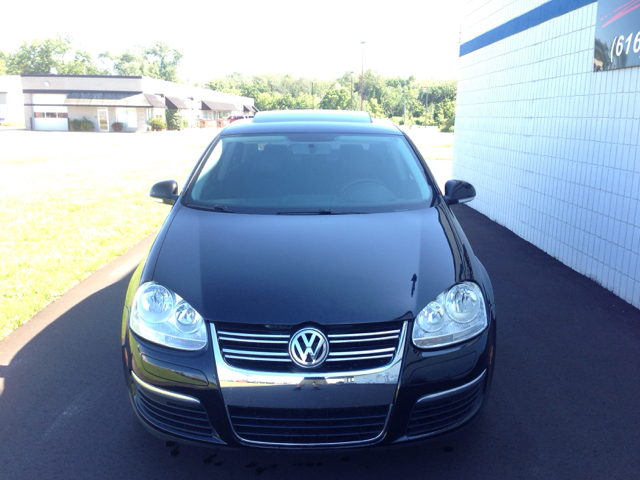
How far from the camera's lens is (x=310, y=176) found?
13.1 ft

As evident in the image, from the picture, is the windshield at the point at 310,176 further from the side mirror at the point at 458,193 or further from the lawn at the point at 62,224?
the lawn at the point at 62,224

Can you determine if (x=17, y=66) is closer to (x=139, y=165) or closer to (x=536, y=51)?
(x=139, y=165)

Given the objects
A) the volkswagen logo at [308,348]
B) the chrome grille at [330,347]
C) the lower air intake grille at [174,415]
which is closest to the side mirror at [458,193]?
the chrome grille at [330,347]

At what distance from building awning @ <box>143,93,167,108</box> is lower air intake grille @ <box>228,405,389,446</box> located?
184 feet

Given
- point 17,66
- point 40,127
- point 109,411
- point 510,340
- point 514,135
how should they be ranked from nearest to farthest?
point 109,411
point 510,340
point 514,135
point 40,127
point 17,66

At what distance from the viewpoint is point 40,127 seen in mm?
56188

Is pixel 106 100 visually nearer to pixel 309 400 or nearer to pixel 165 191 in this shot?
pixel 165 191

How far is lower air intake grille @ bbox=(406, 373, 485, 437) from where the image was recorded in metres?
2.58

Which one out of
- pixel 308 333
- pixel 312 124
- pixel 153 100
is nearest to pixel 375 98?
pixel 153 100

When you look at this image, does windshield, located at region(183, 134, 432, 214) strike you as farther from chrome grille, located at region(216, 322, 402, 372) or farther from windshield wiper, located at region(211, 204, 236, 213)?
chrome grille, located at region(216, 322, 402, 372)

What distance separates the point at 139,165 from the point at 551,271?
16539mm

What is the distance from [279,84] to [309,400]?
16969 cm

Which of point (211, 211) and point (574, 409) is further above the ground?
point (211, 211)

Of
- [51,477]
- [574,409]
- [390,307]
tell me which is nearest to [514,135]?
[574,409]
